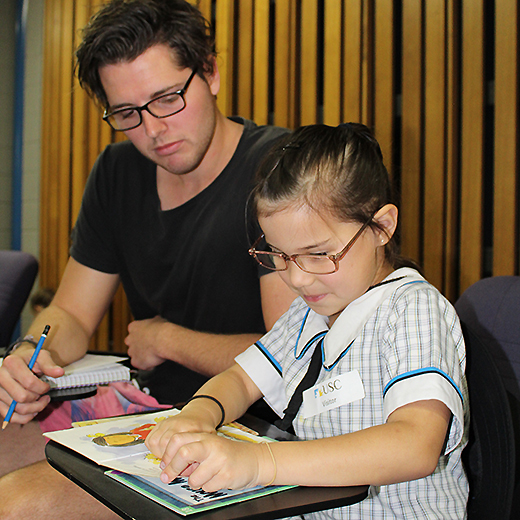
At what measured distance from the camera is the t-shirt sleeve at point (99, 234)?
1799mm

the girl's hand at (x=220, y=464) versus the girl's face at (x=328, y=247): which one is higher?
the girl's face at (x=328, y=247)

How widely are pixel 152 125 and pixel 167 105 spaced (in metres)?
0.07

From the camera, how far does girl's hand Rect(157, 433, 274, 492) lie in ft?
2.33

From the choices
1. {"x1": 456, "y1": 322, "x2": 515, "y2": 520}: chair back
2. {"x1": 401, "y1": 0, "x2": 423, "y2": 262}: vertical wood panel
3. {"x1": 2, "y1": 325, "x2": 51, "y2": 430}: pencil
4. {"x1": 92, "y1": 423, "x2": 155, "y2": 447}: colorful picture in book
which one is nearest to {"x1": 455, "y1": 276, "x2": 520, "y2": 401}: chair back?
{"x1": 456, "y1": 322, "x2": 515, "y2": 520}: chair back

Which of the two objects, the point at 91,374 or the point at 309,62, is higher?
the point at 309,62

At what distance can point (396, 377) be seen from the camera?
33.3 inches

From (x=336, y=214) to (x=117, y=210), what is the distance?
38.8 inches

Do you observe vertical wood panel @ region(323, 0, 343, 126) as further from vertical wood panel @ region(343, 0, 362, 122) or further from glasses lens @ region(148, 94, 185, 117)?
glasses lens @ region(148, 94, 185, 117)

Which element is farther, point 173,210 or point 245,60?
point 245,60

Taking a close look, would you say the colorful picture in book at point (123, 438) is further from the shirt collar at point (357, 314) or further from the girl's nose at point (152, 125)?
the girl's nose at point (152, 125)

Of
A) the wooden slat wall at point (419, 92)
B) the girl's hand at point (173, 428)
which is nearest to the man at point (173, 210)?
the girl's hand at point (173, 428)

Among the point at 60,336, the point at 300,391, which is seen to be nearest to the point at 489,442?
the point at 300,391

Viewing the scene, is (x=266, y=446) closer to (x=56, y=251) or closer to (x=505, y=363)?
(x=505, y=363)

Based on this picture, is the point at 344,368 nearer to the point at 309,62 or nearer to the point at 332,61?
the point at 332,61
